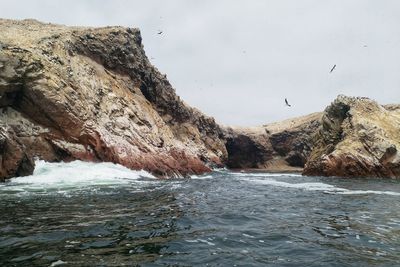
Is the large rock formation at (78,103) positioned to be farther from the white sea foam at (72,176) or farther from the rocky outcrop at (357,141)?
the rocky outcrop at (357,141)

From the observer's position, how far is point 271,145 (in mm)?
89938

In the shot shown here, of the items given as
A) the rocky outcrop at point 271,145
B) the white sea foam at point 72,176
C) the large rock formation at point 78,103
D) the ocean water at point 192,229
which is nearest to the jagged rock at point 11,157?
the large rock formation at point 78,103

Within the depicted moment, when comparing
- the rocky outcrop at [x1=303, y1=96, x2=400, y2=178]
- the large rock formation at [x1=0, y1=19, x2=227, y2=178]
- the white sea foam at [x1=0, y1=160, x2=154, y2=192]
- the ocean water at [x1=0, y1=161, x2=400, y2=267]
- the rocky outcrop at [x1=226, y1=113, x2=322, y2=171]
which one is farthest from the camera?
the rocky outcrop at [x1=226, y1=113, x2=322, y2=171]

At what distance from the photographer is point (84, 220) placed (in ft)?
38.3

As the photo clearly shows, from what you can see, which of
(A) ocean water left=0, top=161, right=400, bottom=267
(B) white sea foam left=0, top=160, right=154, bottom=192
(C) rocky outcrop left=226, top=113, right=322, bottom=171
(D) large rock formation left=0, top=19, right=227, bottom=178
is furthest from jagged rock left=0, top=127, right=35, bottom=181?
(C) rocky outcrop left=226, top=113, right=322, bottom=171

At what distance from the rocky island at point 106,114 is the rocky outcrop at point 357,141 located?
3.6 inches

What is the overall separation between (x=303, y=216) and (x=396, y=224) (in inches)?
110

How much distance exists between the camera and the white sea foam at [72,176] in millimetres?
20516

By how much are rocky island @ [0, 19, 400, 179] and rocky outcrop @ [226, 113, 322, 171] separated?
3533 cm

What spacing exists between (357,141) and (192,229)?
31586 mm

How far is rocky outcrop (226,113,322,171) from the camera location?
86.3m

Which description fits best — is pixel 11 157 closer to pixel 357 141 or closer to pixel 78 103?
pixel 78 103

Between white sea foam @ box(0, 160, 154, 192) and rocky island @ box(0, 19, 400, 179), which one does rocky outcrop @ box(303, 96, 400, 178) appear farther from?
white sea foam @ box(0, 160, 154, 192)

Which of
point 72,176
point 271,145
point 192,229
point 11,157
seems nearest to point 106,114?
point 72,176
